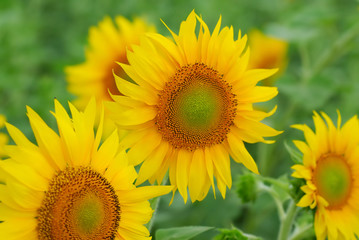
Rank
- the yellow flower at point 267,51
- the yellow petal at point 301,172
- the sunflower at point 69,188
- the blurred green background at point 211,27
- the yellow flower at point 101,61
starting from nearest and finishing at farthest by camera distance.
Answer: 1. the sunflower at point 69,188
2. the yellow petal at point 301,172
3. the yellow flower at point 101,61
4. the blurred green background at point 211,27
5. the yellow flower at point 267,51

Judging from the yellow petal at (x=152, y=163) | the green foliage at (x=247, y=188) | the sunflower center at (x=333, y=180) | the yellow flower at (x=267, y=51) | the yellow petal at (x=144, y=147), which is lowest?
the sunflower center at (x=333, y=180)

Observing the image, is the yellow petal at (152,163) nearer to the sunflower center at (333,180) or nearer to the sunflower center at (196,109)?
the sunflower center at (196,109)

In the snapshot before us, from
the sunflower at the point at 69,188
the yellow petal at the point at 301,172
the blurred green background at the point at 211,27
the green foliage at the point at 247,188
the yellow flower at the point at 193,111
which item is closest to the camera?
the sunflower at the point at 69,188

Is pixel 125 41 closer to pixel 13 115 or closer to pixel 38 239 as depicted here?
pixel 13 115

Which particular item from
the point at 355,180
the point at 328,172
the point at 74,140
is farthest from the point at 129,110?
the point at 355,180

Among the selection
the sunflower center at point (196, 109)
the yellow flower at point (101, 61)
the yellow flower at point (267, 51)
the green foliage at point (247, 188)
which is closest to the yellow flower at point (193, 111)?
the sunflower center at point (196, 109)

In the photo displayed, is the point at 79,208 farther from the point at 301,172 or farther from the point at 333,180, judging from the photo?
the point at 333,180

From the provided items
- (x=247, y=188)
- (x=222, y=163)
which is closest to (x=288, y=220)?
(x=247, y=188)
